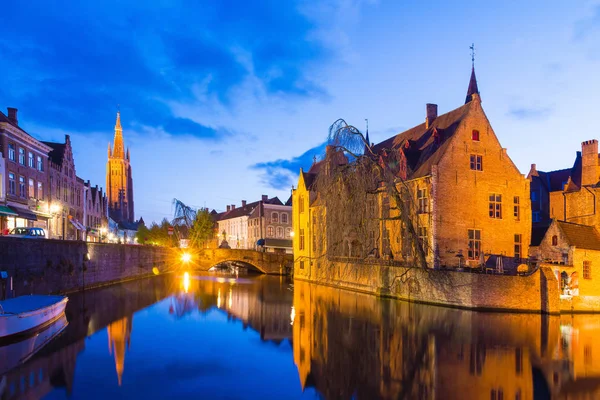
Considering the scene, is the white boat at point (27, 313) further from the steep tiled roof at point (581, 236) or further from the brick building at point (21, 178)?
the steep tiled roof at point (581, 236)

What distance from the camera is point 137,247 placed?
40.6 meters

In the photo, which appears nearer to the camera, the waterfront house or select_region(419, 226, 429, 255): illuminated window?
the waterfront house

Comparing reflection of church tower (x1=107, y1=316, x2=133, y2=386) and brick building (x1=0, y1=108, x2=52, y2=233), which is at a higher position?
brick building (x1=0, y1=108, x2=52, y2=233)

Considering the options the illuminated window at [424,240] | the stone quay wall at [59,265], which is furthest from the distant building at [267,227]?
the illuminated window at [424,240]

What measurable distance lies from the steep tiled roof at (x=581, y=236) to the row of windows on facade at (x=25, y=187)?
32.4 metres

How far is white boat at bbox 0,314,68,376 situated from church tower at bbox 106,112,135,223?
375 ft

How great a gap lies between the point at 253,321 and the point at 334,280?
47.5 ft

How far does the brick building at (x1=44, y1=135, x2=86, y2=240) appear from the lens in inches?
1486

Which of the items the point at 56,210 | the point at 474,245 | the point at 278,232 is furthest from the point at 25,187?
the point at 278,232

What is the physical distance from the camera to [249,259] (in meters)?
50.9

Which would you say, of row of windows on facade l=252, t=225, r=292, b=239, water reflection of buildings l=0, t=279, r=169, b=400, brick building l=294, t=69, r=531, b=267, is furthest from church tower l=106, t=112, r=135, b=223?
brick building l=294, t=69, r=531, b=267

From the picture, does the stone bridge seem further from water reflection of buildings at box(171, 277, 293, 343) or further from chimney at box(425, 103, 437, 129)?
chimney at box(425, 103, 437, 129)

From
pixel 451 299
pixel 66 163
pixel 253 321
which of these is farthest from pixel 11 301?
pixel 66 163

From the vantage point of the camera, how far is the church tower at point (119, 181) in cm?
12800
